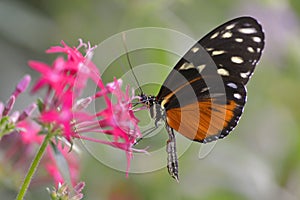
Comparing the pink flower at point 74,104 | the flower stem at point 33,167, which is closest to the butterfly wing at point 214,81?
the pink flower at point 74,104

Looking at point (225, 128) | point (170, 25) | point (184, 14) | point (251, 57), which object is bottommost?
point (225, 128)

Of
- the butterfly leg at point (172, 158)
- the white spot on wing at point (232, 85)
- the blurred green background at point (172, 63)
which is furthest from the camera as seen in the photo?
the blurred green background at point (172, 63)

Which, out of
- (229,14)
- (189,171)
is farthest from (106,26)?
(189,171)

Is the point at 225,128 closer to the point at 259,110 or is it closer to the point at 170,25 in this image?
the point at 170,25

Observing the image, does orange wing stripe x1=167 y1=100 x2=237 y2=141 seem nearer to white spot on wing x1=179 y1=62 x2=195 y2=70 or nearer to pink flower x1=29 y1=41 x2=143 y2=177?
white spot on wing x1=179 y1=62 x2=195 y2=70

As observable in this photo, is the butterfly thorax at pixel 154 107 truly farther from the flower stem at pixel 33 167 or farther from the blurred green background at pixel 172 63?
the blurred green background at pixel 172 63

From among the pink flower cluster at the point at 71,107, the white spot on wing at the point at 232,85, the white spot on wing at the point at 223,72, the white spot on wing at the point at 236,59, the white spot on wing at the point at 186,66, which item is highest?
the white spot on wing at the point at 236,59

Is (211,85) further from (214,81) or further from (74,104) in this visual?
(74,104)

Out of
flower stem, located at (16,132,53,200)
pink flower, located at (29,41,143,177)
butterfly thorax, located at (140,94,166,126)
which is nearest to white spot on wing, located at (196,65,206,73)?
butterfly thorax, located at (140,94,166,126)

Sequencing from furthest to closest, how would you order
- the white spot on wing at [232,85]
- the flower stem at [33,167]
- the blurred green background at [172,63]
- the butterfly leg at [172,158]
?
the blurred green background at [172,63] < the white spot on wing at [232,85] < the butterfly leg at [172,158] < the flower stem at [33,167]
